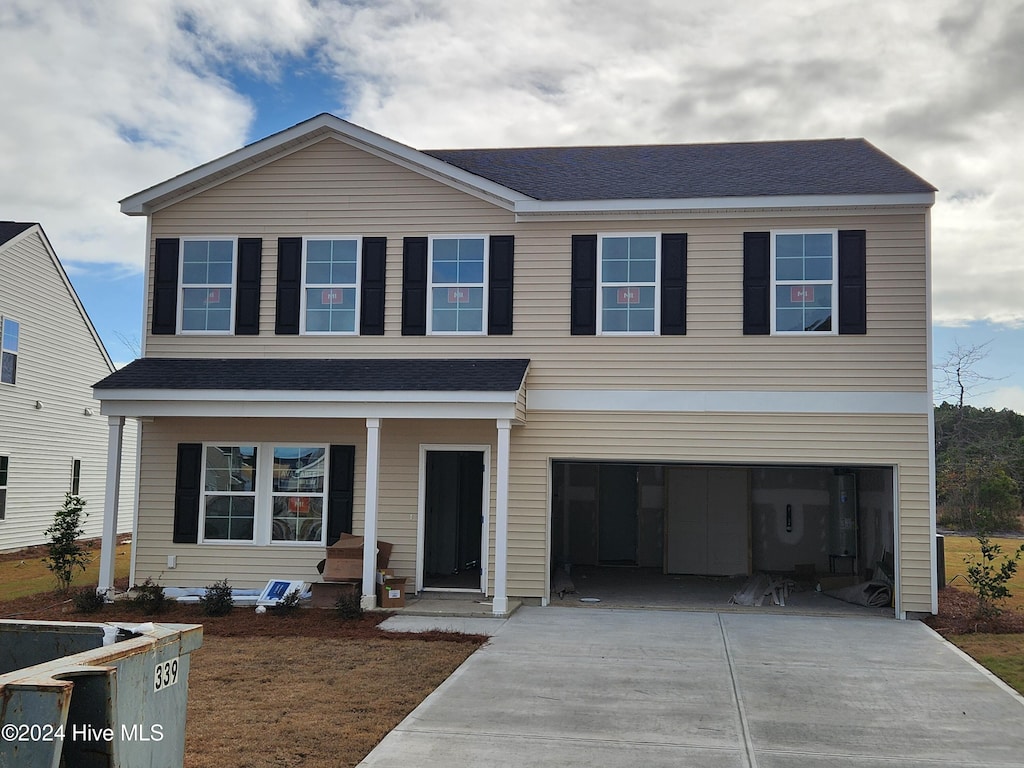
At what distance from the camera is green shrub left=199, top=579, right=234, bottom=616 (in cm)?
1174

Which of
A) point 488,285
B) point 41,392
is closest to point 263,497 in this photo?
point 488,285

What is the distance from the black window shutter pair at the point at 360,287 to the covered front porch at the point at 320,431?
59cm

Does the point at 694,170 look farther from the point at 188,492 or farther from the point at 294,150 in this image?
the point at 188,492

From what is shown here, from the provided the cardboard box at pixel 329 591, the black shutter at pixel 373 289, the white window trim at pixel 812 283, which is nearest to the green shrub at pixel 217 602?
the cardboard box at pixel 329 591

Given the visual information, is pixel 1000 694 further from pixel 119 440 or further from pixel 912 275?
pixel 119 440

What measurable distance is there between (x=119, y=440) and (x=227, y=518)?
1.94m

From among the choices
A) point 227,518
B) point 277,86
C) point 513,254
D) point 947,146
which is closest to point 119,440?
point 227,518

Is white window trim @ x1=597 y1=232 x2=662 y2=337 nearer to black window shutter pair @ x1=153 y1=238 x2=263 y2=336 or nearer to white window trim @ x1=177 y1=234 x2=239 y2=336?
black window shutter pair @ x1=153 y1=238 x2=263 y2=336

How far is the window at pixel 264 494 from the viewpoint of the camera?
13430 millimetres

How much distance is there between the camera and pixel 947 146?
1703 cm

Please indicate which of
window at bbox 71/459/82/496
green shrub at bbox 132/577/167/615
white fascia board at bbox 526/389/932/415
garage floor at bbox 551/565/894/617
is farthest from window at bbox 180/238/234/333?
window at bbox 71/459/82/496

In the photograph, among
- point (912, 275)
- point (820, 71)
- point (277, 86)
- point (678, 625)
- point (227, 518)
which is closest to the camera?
point (678, 625)

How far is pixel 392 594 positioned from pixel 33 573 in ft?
28.4

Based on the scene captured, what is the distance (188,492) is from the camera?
1359cm
